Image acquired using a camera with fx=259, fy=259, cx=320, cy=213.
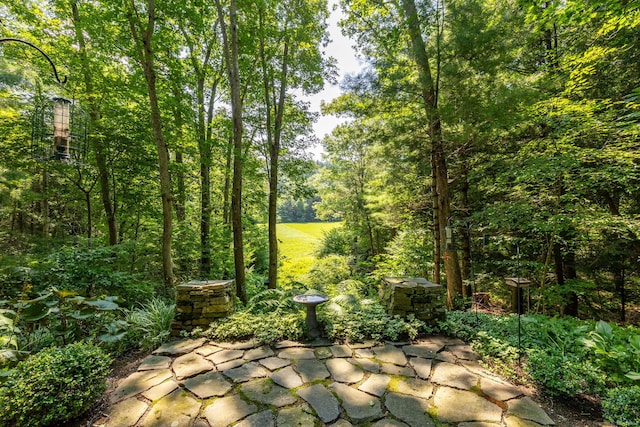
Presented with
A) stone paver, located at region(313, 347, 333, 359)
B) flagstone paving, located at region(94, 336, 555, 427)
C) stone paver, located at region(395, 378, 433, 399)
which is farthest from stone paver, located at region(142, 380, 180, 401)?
stone paver, located at region(395, 378, 433, 399)

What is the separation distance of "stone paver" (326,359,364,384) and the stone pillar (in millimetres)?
1617

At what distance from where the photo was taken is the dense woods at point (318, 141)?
3.50m

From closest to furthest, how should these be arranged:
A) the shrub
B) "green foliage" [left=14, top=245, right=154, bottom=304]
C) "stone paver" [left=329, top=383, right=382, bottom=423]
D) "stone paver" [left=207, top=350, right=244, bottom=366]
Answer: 1. the shrub
2. "stone paver" [left=329, top=383, right=382, bottom=423]
3. "stone paver" [left=207, top=350, right=244, bottom=366]
4. "green foliage" [left=14, top=245, right=154, bottom=304]

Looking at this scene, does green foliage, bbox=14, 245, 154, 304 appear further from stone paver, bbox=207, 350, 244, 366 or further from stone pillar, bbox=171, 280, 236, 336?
stone paver, bbox=207, 350, 244, 366

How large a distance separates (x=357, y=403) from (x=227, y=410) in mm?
992

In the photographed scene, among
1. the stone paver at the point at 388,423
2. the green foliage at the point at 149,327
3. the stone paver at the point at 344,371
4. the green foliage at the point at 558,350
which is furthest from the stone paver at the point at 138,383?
the green foliage at the point at 558,350

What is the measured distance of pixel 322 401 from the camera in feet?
6.71

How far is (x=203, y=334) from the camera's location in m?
3.19

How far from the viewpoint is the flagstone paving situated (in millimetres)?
1858

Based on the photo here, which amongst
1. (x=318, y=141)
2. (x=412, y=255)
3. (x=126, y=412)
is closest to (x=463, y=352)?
(x=126, y=412)

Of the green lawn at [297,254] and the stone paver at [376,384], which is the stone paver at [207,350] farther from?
the green lawn at [297,254]

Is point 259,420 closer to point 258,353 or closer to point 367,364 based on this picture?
point 258,353

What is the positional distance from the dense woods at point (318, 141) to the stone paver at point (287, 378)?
772 millimetres

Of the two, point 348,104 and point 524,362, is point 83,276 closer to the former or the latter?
point 348,104
